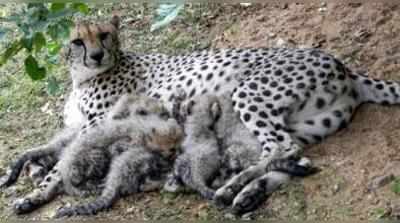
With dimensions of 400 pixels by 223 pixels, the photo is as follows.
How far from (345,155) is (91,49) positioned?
5.73ft

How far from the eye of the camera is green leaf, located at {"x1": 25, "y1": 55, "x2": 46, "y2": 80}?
391 centimetres

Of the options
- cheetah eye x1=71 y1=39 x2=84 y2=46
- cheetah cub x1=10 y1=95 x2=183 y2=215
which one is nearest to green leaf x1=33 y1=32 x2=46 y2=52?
cheetah cub x1=10 y1=95 x2=183 y2=215

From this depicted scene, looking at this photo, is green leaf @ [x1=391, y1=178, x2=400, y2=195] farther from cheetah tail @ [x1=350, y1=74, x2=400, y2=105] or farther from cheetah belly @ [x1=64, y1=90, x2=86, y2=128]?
cheetah belly @ [x1=64, y1=90, x2=86, y2=128]

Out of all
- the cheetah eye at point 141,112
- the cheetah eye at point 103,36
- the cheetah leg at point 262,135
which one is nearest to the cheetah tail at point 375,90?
the cheetah leg at point 262,135

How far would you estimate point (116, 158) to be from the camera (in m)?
4.20

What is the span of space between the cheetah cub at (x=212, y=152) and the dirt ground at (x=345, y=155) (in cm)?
10

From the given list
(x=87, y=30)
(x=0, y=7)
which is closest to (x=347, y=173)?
(x=87, y=30)

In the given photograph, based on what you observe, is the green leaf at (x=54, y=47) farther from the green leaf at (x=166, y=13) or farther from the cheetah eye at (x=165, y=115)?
the green leaf at (x=166, y=13)

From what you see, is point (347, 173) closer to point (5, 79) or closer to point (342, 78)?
point (342, 78)

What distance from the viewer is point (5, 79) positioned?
634 centimetres

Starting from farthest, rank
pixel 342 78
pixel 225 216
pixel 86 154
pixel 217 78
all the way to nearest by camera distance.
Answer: pixel 217 78
pixel 342 78
pixel 86 154
pixel 225 216

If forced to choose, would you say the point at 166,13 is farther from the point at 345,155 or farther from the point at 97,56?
the point at 97,56

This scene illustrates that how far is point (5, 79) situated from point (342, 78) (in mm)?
2825

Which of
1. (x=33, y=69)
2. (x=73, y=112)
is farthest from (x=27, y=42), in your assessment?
(x=73, y=112)
